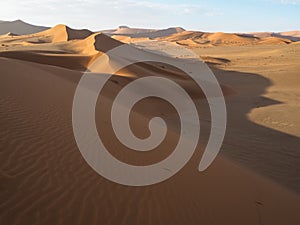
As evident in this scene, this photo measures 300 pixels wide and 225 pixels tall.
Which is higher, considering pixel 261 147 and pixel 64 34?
pixel 64 34

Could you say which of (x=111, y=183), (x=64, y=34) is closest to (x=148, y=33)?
(x=64, y=34)

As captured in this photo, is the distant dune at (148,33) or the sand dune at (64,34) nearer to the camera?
the sand dune at (64,34)

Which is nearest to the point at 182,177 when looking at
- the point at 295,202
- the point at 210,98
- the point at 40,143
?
the point at 295,202

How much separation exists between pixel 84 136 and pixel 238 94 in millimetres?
13276

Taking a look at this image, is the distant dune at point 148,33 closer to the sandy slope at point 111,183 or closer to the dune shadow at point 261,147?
the dune shadow at point 261,147

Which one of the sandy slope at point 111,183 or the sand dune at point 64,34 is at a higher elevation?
the sand dune at point 64,34

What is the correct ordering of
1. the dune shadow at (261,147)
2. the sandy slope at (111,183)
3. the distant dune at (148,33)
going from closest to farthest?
1. the sandy slope at (111,183)
2. the dune shadow at (261,147)
3. the distant dune at (148,33)

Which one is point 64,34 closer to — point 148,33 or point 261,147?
point 261,147

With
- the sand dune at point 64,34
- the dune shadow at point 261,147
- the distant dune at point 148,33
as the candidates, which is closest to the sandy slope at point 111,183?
the dune shadow at point 261,147

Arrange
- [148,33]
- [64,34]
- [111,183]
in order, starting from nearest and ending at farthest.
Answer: [111,183]
[64,34]
[148,33]

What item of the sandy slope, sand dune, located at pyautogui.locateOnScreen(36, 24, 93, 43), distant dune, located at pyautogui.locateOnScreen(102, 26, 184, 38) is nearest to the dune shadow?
the sandy slope

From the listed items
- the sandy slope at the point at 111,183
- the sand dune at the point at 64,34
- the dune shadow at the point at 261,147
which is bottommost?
the dune shadow at the point at 261,147

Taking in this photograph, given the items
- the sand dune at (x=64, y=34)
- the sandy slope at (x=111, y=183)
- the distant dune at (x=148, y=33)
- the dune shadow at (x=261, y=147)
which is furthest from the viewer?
the distant dune at (x=148, y=33)

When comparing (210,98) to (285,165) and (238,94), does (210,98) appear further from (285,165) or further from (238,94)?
(285,165)
